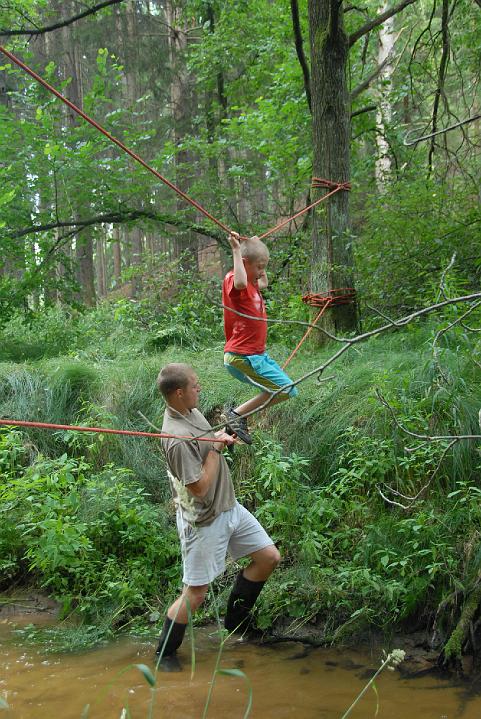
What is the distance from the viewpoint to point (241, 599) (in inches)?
172

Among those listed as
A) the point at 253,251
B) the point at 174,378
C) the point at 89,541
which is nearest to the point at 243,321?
the point at 253,251

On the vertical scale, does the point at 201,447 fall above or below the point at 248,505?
above

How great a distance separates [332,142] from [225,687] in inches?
199

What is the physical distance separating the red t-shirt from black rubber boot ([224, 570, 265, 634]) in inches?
58.5

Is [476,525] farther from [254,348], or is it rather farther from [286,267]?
[286,267]

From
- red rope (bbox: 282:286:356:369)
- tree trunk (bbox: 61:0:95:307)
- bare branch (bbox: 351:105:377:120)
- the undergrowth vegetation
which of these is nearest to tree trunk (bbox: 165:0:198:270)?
tree trunk (bbox: 61:0:95:307)

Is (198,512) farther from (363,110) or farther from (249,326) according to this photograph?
(363,110)

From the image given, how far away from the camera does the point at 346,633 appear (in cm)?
439

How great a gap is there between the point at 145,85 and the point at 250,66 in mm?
3823

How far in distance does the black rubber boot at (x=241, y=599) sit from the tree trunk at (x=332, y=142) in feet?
10.4

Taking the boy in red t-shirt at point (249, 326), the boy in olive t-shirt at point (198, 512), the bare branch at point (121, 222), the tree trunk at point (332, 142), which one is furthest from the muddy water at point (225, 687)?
the bare branch at point (121, 222)

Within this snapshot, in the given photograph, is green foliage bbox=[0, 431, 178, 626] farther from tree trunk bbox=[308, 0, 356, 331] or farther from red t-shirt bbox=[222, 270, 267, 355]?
tree trunk bbox=[308, 0, 356, 331]

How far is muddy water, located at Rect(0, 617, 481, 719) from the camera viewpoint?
362 centimetres

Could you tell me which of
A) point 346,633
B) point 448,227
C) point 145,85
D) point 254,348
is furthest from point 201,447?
point 145,85
